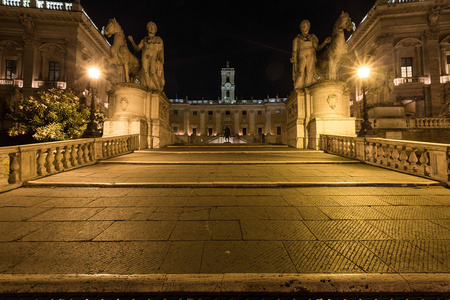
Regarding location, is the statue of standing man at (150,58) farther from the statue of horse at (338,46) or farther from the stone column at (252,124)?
the stone column at (252,124)

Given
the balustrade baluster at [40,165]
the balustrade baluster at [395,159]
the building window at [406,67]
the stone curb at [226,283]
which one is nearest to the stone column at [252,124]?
the building window at [406,67]

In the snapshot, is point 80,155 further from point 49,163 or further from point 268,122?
point 268,122

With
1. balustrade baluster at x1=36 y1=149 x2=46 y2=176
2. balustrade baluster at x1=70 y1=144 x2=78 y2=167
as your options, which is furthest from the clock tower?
balustrade baluster at x1=36 y1=149 x2=46 y2=176

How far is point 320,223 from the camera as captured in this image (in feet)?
8.90

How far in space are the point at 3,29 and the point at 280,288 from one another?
46010 mm

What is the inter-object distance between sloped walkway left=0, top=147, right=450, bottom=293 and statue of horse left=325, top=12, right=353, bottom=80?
30.6ft

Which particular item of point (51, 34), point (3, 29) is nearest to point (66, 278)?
point (51, 34)

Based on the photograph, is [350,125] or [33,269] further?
[350,125]

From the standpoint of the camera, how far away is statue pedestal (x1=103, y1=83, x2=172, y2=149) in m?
11.7

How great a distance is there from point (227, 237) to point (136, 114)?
38.4 feet

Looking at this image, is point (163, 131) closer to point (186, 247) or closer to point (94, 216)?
point (94, 216)

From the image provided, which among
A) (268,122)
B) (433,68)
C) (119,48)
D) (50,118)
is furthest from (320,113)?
(268,122)

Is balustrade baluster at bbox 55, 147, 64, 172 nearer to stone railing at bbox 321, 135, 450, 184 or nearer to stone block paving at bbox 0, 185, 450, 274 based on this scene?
stone block paving at bbox 0, 185, 450, 274

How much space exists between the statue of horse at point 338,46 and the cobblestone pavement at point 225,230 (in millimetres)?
9516
